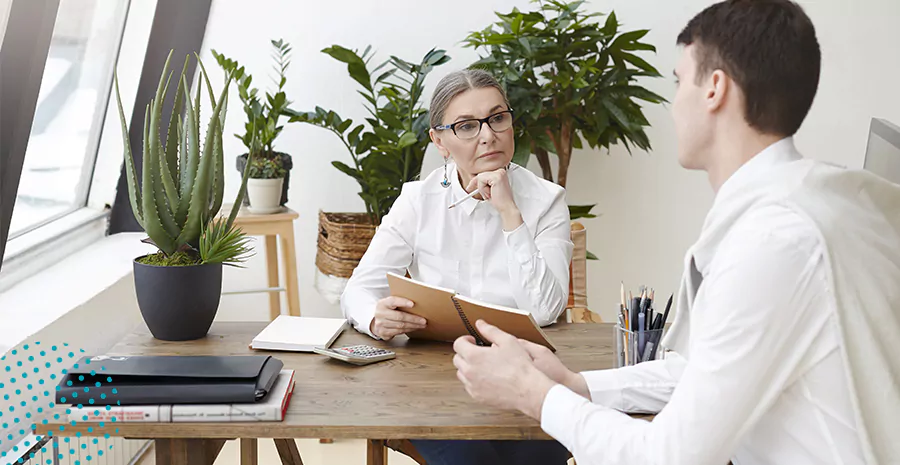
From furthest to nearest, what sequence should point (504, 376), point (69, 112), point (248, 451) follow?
point (69, 112) < point (248, 451) < point (504, 376)

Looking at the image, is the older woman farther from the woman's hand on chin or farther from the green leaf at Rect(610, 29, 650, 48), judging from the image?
the green leaf at Rect(610, 29, 650, 48)

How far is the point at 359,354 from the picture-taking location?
70.2 inches

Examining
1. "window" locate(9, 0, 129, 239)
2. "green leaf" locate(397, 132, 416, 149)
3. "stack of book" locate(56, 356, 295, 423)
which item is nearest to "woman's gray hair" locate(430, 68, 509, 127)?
"green leaf" locate(397, 132, 416, 149)

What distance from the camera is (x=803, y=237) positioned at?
1.12 meters

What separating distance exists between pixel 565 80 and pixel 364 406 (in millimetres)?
2054

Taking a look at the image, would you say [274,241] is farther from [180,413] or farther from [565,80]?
[180,413]

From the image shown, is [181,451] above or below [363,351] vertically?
below

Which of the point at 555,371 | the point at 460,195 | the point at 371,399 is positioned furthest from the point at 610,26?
the point at 371,399

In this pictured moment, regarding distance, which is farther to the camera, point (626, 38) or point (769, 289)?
point (626, 38)

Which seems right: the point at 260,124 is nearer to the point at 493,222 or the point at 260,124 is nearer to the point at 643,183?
the point at 493,222

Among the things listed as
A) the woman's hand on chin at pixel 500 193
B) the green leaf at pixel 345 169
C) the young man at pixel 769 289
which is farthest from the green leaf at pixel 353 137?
the young man at pixel 769 289

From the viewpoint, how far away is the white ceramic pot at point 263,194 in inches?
134

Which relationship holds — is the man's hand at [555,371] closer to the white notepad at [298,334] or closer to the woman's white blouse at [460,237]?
the white notepad at [298,334]

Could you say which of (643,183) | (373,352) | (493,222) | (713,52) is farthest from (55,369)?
(643,183)
